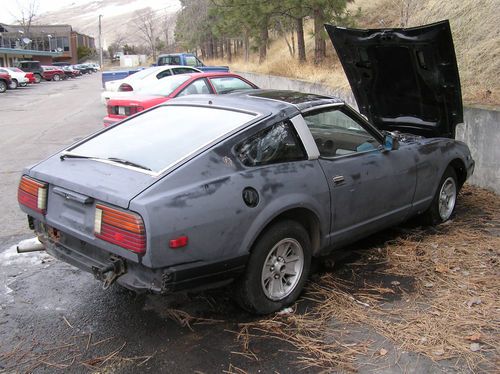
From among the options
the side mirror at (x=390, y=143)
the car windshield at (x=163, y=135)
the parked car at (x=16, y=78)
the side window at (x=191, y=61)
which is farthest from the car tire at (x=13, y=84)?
the side mirror at (x=390, y=143)

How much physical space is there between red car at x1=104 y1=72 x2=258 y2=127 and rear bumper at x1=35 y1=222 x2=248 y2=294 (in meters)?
6.52

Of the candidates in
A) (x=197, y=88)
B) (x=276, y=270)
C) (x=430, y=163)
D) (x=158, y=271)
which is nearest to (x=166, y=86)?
(x=197, y=88)

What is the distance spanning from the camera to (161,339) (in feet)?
11.2

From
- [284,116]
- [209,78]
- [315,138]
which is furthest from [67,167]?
[209,78]

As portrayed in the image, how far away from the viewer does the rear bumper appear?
10.1 feet

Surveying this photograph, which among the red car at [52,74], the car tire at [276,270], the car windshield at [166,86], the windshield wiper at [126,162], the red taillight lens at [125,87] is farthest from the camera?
A: the red car at [52,74]

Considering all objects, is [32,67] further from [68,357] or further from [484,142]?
[68,357]

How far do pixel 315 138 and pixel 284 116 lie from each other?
16.2 inches

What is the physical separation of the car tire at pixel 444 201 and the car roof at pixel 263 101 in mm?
1718

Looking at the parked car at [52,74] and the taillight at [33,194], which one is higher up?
the taillight at [33,194]

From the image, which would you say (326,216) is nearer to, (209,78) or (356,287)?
(356,287)

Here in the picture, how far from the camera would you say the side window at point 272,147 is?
3574 mm

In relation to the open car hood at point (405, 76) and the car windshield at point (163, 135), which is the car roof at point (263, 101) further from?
the open car hood at point (405, 76)

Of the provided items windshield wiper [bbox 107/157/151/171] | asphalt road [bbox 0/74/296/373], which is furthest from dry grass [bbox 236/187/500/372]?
windshield wiper [bbox 107/157/151/171]
